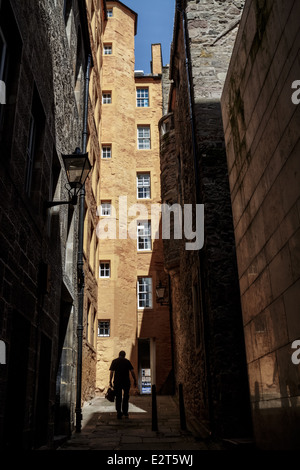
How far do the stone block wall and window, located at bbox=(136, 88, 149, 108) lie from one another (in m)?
18.7

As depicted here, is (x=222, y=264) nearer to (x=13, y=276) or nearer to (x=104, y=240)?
(x=13, y=276)

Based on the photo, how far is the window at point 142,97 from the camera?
24538mm

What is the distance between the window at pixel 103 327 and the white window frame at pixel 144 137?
9301 millimetres

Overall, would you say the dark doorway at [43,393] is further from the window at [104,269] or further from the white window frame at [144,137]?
the white window frame at [144,137]

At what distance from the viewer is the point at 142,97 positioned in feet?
81.1

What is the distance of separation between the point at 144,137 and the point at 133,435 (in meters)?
18.1

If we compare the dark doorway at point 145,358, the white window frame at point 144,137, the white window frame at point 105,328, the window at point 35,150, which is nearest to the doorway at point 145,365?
the dark doorway at point 145,358

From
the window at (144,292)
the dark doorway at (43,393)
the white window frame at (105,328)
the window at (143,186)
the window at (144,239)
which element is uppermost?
the window at (143,186)

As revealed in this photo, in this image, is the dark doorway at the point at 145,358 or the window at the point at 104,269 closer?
the window at the point at 104,269

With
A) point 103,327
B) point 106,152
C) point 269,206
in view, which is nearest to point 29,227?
point 269,206

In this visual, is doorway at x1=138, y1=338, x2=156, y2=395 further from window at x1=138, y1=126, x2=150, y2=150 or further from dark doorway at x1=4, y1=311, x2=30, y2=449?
dark doorway at x1=4, y1=311, x2=30, y2=449

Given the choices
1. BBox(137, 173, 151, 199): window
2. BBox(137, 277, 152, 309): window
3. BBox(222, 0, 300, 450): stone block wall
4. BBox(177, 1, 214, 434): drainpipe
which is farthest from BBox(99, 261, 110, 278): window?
BBox(222, 0, 300, 450): stone block wall

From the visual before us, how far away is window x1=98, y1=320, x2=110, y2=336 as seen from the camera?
18.6 metres

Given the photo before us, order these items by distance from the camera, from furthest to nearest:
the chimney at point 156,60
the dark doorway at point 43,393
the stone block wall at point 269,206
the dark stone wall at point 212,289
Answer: the chimney at point 156,60 → the dark stone wall at point 212,289 → the dark doorway at point 43,393 → the stone block wall at point 269,206
